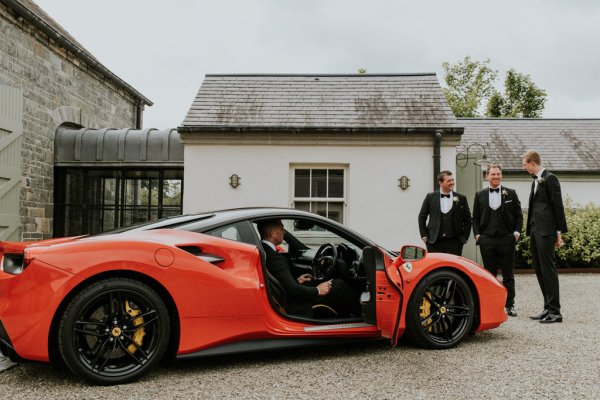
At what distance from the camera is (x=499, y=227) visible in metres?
6.08

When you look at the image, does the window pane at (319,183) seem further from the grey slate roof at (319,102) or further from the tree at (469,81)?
the tree at (469,81)

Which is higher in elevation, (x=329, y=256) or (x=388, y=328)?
(x=329, y=256)

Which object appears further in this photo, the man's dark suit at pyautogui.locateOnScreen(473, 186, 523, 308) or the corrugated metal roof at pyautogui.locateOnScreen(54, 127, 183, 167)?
the corrugated metal roof at pyautogui.locateOnScreen(54, 127, 183, 167)

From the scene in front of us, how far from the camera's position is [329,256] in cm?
435

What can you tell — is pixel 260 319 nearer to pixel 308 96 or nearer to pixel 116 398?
pixel 116 398

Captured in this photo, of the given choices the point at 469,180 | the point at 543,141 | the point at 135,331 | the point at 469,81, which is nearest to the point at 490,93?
the point at 469,81

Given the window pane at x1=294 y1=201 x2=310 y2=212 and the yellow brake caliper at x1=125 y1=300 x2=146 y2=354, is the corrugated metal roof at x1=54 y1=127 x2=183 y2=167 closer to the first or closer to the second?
the window pane at x1=294 y1=201 x2=310 y2=212

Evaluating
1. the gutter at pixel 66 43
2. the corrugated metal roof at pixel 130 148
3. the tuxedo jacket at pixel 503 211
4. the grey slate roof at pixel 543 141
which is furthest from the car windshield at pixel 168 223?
the grey slate roof at pixel 543 141

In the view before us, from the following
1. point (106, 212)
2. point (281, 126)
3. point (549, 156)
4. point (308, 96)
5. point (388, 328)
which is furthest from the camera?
point (549, 156)

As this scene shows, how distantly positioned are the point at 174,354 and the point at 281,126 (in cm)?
705

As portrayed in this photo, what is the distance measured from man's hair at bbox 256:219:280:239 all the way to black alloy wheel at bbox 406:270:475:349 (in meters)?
1.28

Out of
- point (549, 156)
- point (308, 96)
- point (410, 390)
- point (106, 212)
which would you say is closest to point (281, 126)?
point (308, 96)

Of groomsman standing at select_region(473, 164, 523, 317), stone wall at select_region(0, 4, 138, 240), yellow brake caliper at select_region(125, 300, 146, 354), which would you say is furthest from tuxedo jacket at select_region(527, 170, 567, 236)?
stone wall at select_region(0, 4, 138, 240)

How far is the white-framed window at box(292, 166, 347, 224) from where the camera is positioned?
33.0 ft
